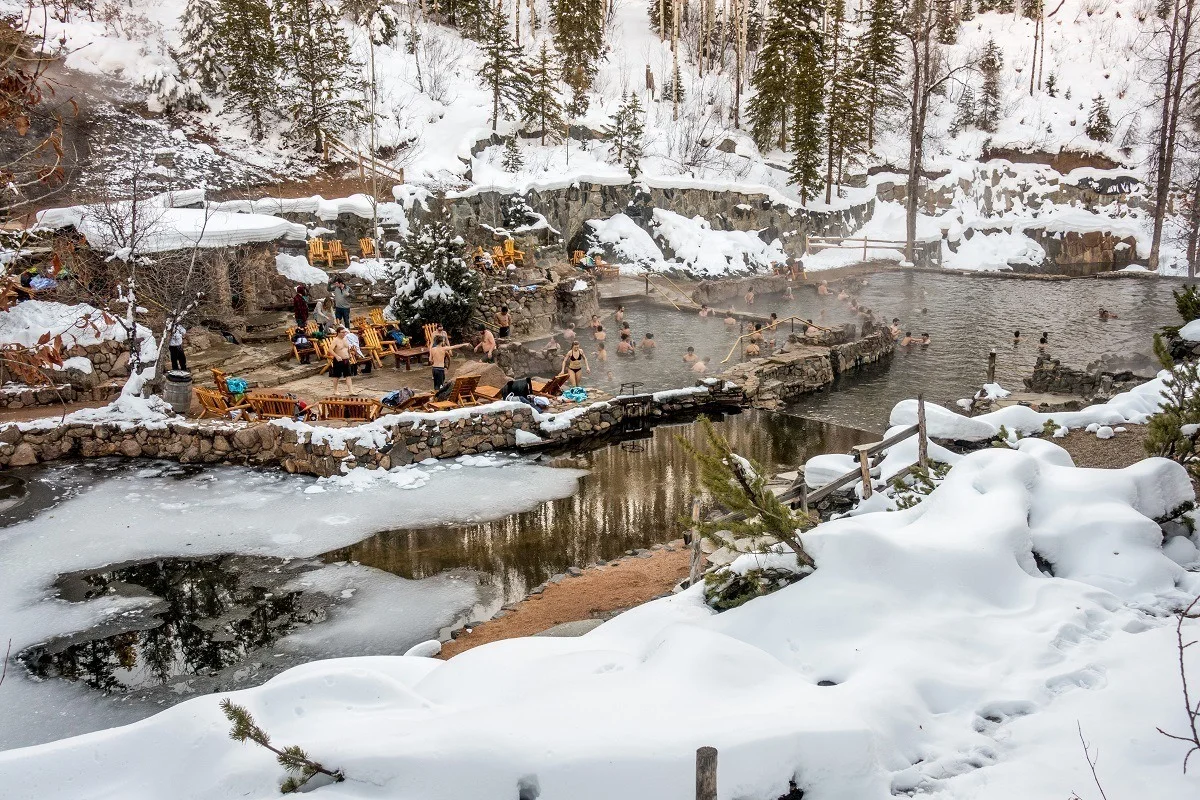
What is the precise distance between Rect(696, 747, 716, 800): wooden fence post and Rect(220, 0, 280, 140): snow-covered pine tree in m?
30.3

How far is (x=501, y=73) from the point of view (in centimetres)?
3216

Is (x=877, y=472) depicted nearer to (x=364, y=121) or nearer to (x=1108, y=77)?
(x=364, y=121)

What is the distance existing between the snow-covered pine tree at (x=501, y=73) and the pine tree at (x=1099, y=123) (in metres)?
27.1

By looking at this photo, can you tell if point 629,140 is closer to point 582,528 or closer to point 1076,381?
point 1076,381

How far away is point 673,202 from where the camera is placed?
102ft

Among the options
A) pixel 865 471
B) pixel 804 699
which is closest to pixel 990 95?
pixel 865 471

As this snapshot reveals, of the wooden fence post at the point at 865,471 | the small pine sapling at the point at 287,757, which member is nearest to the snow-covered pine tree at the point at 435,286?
the wooden fence post at the point at 865,471

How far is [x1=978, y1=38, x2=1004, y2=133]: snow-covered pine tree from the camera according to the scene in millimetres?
40562

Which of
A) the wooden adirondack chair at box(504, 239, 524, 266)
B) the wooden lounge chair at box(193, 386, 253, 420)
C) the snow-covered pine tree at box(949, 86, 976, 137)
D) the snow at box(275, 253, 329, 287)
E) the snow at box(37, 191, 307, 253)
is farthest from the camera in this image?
the snow-covered pine tree at box(949, 86, 976, 137)

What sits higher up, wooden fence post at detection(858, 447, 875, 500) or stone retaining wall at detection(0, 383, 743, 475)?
wooden fence post at detection(858, 447, 875, 500)

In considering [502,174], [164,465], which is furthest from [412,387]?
[502,174]

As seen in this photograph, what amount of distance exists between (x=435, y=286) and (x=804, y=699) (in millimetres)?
14312

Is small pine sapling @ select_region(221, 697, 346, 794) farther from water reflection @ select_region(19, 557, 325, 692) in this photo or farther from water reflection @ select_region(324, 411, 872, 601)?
water reflection @ select_region(324, 411, 872, 601)

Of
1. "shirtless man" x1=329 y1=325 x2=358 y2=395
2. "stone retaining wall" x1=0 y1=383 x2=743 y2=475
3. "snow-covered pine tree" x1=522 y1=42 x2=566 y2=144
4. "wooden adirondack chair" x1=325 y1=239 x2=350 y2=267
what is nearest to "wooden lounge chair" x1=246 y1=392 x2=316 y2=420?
"stone retaining wall" x1=0 y1=383 x2=743 y2=475
